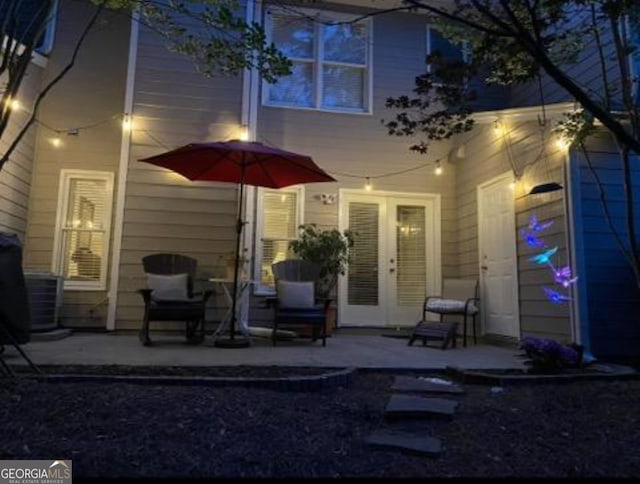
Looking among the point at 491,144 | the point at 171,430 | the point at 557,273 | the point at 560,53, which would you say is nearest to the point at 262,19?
the point at 491,144

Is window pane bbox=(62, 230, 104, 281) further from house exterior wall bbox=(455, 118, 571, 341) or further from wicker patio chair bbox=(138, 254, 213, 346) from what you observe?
house exterior wall bbox=(455, 118, 571, 341)

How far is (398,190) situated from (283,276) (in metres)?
2.36

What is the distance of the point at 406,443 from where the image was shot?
2.42 m

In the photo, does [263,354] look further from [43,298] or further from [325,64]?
[325,64]

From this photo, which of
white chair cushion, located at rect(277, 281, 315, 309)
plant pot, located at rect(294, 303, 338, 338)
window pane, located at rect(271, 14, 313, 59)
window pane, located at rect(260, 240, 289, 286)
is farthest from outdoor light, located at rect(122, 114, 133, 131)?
plant pot, located at rect(294, 303, 338, 338)

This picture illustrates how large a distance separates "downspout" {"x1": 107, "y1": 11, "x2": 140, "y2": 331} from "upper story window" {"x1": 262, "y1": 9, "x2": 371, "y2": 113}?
1.89m

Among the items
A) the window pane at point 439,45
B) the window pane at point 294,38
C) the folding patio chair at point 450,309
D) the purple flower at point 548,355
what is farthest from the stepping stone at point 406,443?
the window pane at point 439,45

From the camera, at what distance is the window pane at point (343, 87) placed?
7746 mm

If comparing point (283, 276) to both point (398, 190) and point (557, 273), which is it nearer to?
point (398, 190)

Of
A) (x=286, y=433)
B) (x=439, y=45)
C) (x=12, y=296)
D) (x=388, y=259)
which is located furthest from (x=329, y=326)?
(x=439, y=45)

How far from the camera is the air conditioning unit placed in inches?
227

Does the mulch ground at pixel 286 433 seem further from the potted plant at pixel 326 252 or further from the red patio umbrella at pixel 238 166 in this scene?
the potted plant at pixel 326 252

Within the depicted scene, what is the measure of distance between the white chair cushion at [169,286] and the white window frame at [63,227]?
1137 mm

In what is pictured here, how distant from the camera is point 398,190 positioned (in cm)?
765
